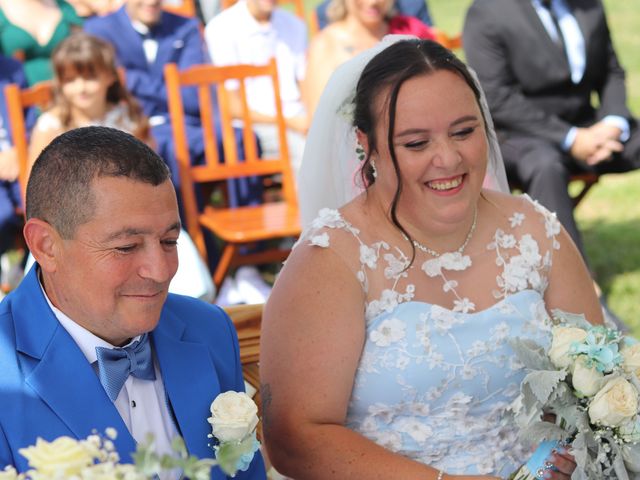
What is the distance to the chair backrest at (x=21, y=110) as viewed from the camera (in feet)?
18.3

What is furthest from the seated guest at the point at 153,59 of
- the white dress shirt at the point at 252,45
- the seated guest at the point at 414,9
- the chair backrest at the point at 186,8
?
the chair backrest at the point at 186,8

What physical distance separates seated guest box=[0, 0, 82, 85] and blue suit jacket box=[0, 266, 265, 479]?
4696 mm

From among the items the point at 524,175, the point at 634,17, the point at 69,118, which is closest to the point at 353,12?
the point at 524,175

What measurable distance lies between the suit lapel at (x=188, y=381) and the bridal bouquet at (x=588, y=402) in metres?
0.78

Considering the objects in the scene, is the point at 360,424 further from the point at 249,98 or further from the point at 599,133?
the point at 249,98

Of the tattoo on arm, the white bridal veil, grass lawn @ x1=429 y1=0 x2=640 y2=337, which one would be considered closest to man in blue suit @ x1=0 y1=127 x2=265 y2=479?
the tattoo on arm

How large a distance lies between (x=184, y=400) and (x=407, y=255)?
870mm

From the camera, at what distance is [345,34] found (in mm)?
6551

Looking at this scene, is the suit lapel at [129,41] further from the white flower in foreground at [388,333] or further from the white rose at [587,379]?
the white rose at [587,379]

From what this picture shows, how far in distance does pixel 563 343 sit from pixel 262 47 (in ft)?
16.5

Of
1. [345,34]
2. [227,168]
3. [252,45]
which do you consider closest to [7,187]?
[227,168]

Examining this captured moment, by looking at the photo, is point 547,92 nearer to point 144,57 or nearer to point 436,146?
point 144,57

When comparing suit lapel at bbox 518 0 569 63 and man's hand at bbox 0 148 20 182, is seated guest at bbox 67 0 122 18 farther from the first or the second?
suit lapel at bbox 518 0 569 63

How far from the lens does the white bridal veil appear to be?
3098mm
